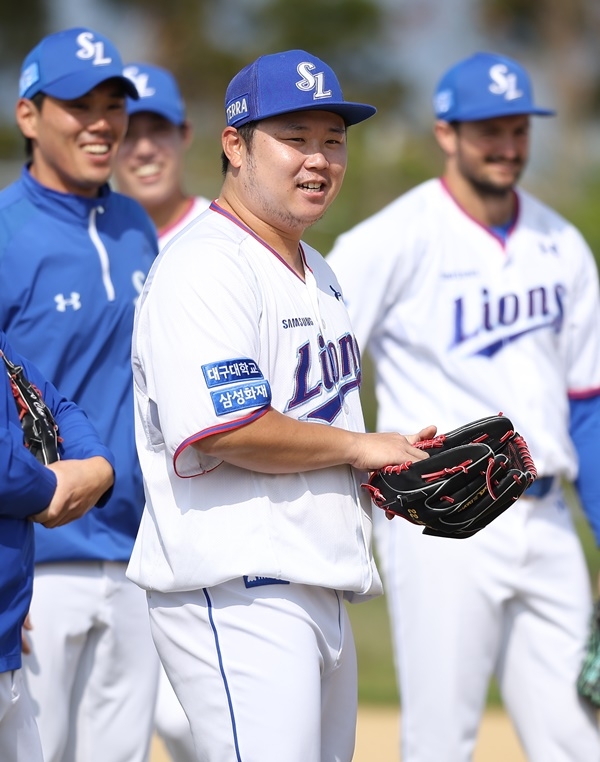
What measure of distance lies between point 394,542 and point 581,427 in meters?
0.80

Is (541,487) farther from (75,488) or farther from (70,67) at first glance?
(70,67)

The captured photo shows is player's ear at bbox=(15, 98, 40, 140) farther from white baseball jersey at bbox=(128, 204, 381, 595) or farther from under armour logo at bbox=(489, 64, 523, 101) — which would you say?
under armour logo at bbox=(489, 64, 523, 101)

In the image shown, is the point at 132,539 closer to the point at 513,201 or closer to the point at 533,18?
the point at 513,201

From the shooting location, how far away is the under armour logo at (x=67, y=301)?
3.71 m

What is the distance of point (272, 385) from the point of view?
9.58ft

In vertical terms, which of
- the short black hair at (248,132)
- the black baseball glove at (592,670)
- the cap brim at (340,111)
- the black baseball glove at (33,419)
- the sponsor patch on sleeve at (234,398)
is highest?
the cap brim at (340,111)

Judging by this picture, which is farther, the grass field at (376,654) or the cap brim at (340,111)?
the grass field at (376,654)

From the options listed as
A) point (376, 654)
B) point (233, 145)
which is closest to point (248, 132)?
point (233, 145)

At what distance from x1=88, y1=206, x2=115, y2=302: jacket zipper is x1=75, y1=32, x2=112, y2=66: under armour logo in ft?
1.44

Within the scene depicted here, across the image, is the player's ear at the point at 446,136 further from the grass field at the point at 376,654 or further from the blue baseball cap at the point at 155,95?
the grass field at the point at 376,654

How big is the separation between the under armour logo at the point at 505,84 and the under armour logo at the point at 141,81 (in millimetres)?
1327

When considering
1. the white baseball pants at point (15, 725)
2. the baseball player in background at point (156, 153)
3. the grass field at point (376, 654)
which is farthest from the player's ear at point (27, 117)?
the grass field at point (376, 654)

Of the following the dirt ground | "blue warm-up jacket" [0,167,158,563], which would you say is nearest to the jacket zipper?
"blue warm-up jacket" [0,167,158,563]

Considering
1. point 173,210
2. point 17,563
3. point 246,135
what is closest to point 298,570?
point 17,563
